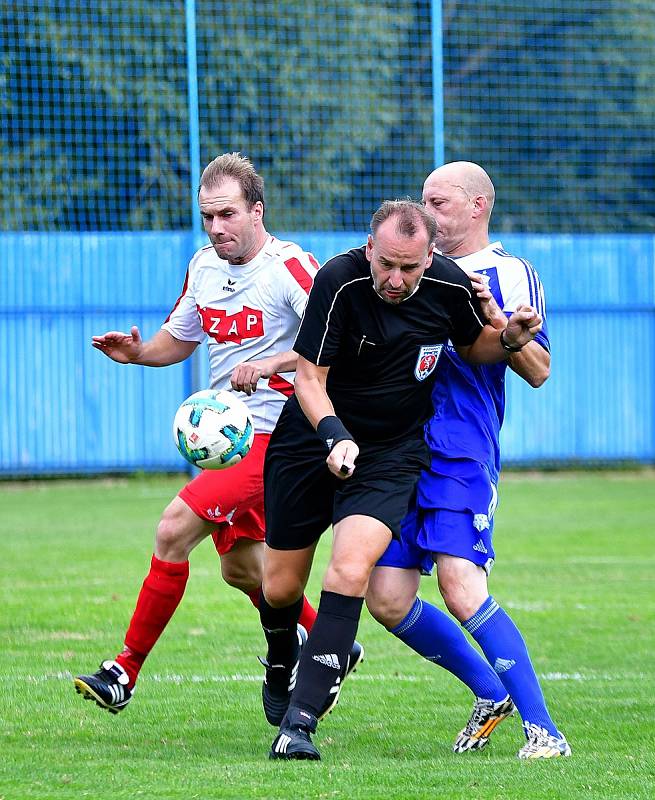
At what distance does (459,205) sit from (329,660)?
1.77 m

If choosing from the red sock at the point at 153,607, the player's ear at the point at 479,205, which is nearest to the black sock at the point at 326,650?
the red sock at the point at 153,607

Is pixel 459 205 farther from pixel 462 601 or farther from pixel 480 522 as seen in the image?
pixel 462 601

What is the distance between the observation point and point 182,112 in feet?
59.8

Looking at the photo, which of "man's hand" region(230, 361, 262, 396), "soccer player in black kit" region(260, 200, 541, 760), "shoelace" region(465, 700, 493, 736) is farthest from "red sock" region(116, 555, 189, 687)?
"shoelace" region(465, 700, 493, 736)

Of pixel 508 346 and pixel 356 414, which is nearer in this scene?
pixel 508 346

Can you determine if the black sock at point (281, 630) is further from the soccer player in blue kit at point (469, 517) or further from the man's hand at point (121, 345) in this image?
the man's hand at point (121, 345)

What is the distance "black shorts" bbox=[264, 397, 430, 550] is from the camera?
5105mm

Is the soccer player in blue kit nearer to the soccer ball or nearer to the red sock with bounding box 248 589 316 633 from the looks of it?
the soccer ball

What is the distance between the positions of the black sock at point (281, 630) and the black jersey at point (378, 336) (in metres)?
0.89

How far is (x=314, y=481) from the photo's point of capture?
5293 millimetres

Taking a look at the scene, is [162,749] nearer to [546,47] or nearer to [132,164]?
[132,164]

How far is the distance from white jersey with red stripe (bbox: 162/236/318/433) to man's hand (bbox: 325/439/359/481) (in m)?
1.28

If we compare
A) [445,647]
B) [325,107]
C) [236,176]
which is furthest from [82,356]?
[445,647]

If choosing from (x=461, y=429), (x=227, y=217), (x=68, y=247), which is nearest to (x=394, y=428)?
(x=461, y=429)
